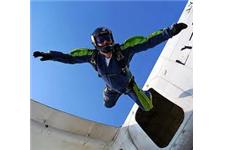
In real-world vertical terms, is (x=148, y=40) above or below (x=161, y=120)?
above

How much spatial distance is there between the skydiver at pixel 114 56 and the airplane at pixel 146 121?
0.10 meters

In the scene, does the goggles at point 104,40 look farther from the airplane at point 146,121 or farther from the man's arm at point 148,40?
the airplane at point 146,121

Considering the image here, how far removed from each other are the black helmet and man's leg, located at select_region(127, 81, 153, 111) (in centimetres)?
27

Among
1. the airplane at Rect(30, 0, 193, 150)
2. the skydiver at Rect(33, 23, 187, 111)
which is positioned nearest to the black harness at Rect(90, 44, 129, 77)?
the skydiver at Rect(33, 23, 187, 111)

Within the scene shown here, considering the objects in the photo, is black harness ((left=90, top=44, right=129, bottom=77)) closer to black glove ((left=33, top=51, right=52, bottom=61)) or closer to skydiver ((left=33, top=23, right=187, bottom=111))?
skydiver ((left=33, top=23, right=187, bottom=111))

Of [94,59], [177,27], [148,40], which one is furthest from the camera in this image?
[94,59]

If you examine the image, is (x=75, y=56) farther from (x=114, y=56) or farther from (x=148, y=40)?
(x=148, y=40)

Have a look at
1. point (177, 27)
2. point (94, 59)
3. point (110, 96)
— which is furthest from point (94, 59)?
point (177, 27)

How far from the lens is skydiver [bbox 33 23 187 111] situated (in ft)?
4.39

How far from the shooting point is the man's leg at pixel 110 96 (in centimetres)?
163

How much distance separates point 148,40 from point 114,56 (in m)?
0.16

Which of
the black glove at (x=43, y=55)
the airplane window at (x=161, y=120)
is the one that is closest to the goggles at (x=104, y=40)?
the black glove at (x=43, y=55)

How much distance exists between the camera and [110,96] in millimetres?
1642

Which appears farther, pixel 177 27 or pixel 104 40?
pixel 104 40
